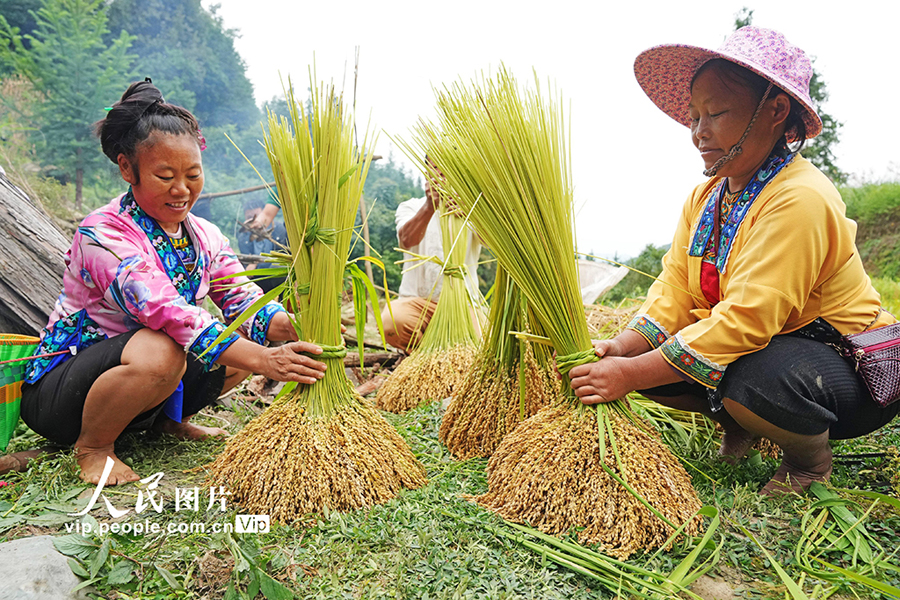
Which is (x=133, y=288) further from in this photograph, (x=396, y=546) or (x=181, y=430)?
(x=396, y=546)

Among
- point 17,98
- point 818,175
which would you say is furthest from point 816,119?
point 17,98

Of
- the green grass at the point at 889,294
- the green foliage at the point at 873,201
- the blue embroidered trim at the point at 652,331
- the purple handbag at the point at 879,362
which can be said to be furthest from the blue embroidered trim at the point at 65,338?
the green foliage at the point at 873,201

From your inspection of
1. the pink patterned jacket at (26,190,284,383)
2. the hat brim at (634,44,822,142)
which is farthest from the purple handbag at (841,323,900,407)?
the pink patterned jacket at (26,190,284,383)

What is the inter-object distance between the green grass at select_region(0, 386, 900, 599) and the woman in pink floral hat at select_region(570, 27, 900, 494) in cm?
21

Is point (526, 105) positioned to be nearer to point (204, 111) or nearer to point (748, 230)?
point (748, 230)

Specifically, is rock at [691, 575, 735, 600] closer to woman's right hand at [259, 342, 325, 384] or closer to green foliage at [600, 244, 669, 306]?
woman's right hand at [259, 342, 325, 384]

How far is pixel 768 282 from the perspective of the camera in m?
1.58

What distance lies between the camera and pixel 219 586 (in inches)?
53.7

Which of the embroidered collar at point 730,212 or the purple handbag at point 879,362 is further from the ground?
the embroidered collar at point 730,212

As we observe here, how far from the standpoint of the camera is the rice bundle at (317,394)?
5.45 feet

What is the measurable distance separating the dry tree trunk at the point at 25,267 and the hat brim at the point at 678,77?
299 centimetres

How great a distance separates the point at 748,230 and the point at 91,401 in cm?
233

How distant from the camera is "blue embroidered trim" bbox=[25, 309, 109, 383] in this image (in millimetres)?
2082

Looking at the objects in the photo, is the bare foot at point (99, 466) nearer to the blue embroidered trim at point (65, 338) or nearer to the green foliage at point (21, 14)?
the blue embroidered trim at point (65, 338)
